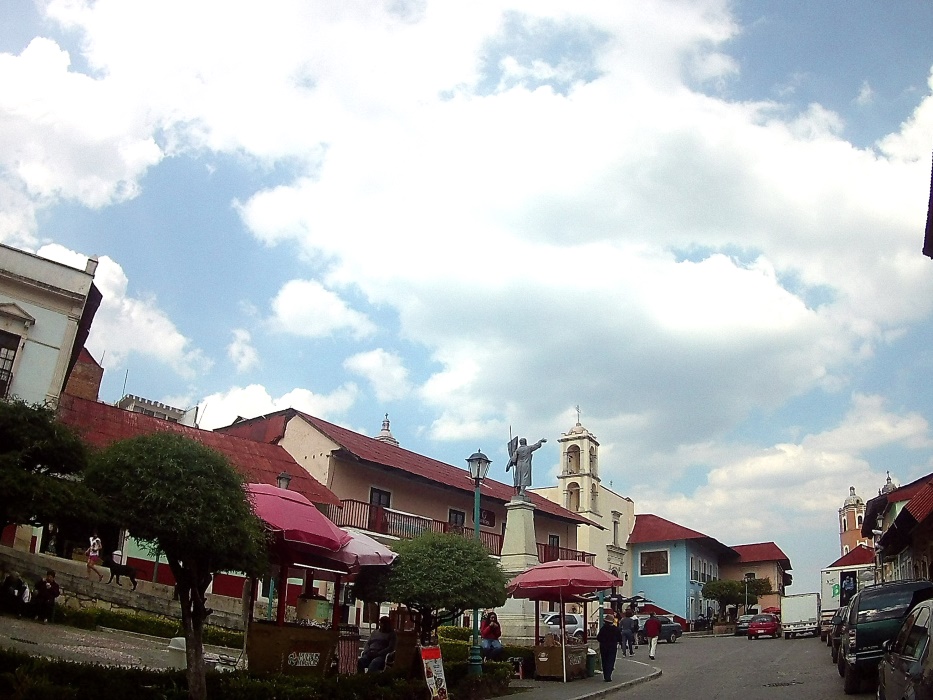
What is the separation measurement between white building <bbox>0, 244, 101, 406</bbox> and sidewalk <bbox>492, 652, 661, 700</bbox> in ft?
50.7

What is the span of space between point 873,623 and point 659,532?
46162 mm

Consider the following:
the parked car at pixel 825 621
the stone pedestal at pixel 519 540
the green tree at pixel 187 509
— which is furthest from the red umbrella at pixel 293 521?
the parked car at pixel 825 621

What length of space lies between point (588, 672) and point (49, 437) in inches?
560

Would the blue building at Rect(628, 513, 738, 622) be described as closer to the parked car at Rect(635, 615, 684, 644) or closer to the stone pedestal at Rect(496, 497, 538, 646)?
the parked car at Rect(635, 615, 684, 644)

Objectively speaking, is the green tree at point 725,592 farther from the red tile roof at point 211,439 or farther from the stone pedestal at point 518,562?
the red tile roof at point 211,439

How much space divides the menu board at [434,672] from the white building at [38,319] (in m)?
16.2

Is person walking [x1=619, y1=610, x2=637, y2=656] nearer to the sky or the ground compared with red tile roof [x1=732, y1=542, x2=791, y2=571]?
nearer to the ground

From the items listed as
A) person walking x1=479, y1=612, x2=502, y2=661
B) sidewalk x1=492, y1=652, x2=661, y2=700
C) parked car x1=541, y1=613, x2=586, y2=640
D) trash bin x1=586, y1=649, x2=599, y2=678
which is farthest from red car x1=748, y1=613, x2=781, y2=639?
person walking x1=479, y1=612, x2=502, y2=661

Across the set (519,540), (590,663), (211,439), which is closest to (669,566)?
(519,540)

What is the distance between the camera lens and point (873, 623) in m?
14.1

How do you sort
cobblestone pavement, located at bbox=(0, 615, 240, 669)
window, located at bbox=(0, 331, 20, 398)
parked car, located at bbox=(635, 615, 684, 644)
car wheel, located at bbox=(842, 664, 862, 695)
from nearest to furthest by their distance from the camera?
1. cobblestone pavement, located at bbox=(0, 615, 240, 669)
2. car wheel, located at bbox=(842, 664, 862, 695)
3. window, located at bbox=(0, 331, 20, 398)
4. parked car, located at bbox=(635, 615, 684, 644)

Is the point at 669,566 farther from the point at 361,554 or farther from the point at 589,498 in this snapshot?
the point at 361,554

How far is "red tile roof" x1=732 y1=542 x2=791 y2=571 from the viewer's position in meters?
69.2

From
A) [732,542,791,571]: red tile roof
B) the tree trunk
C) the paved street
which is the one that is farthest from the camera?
[732,542,791,571]: red tile roof
